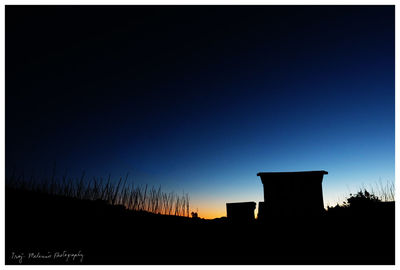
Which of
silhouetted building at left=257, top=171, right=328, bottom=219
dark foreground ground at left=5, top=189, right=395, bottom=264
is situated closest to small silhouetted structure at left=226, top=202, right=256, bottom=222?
silhouetted building at left=257, top=171, right=328, bottom=219

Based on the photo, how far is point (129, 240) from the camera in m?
5.75

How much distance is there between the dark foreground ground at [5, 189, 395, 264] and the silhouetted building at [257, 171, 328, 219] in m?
2.31

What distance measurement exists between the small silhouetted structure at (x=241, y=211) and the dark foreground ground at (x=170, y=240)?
116 inches

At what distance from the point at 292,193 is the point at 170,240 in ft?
18.5

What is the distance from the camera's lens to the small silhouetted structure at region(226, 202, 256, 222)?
9672mm

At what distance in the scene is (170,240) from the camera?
5.79 metres

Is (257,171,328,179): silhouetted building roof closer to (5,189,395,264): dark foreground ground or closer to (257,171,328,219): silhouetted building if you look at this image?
(257,171,328,219): silhouetted building

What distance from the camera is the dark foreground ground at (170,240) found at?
15.4 feet

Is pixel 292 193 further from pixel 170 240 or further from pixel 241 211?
pixel 170 240

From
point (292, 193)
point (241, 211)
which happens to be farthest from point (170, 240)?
point (292, 193)

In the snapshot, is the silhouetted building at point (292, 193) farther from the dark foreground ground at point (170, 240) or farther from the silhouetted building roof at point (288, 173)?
the dark foreground ground at point (170, 240)

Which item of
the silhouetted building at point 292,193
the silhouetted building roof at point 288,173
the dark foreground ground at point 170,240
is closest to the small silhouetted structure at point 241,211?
the silhouetted building at point 292,193
